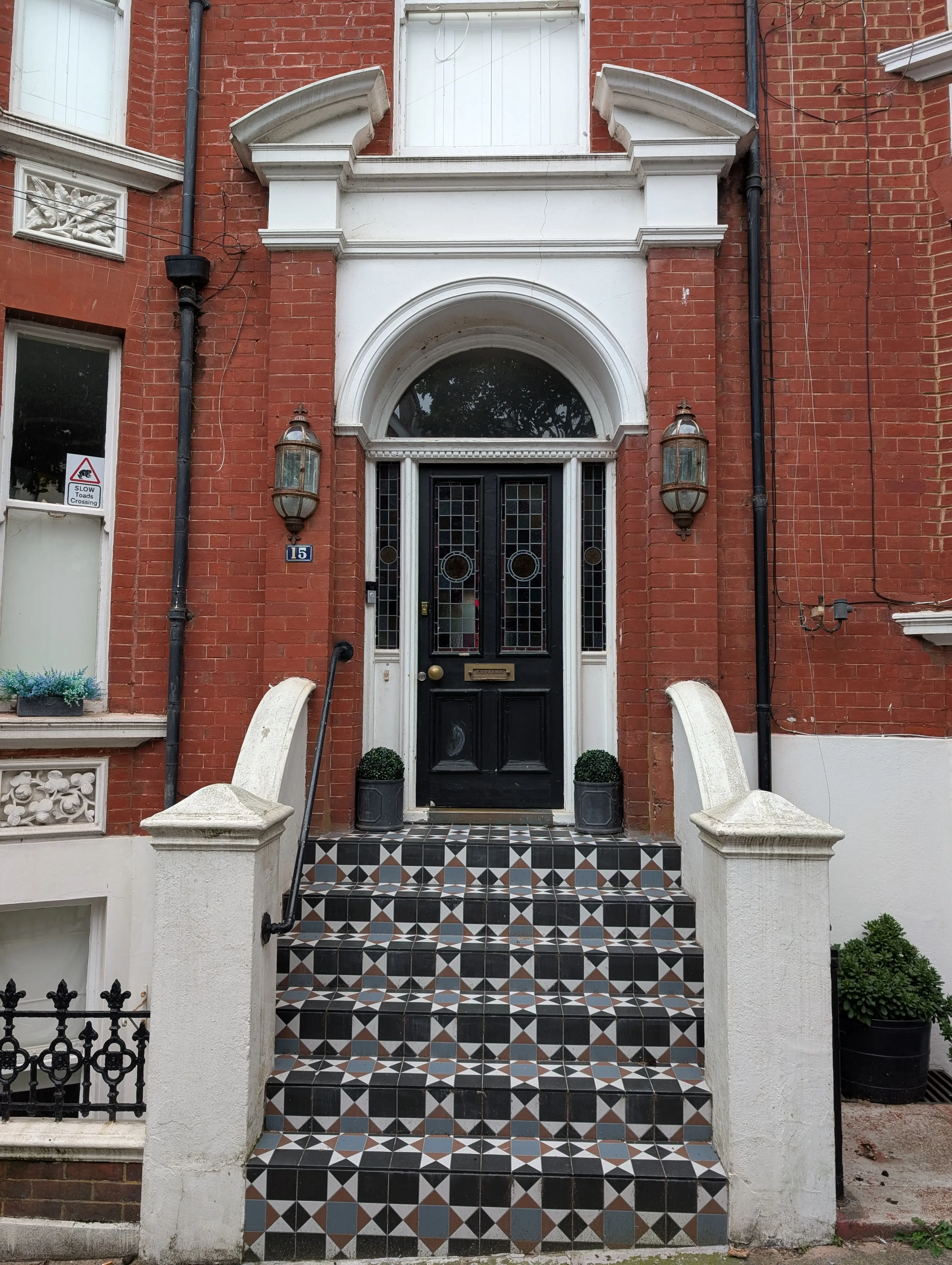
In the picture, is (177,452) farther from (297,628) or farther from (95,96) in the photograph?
(95,96)

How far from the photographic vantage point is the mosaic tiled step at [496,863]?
15.3ft

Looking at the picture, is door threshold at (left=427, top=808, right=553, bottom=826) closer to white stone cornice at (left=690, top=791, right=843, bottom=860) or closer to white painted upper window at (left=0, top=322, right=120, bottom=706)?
white stone cornice at (left=690, top=791, right=843, bottom=860)

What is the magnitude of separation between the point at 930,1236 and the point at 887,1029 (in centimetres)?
122

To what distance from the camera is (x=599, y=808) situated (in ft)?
17.1

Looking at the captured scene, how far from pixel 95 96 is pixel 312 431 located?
269 cm

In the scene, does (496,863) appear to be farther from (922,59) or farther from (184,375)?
(922,59)

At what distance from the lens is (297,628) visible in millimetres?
5262

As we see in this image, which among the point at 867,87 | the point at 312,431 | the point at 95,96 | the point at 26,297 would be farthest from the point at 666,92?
the point at 26,297

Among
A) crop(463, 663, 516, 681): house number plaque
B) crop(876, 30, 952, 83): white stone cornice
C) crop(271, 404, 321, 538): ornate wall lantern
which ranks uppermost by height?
crop(876, 30, 952, 83): white stone cornice

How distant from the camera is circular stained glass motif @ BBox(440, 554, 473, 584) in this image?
231 inches

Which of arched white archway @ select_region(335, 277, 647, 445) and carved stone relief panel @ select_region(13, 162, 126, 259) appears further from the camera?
arched white archway @ select_region(335, 277, 647, 445)

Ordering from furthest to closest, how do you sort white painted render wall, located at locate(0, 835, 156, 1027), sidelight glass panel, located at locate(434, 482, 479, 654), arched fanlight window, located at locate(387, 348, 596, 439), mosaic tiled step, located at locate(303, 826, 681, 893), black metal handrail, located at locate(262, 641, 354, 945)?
1. arched fanlight window, located at locate(387, 348, 596, 439)
2. sidelight glass panel, located at locate(434, 482, 479, 654)
3. white painted render wall, located at locate(0, 835, 156, 1027)
4. mosaic tiled step, located at locate(303, 826, 681, 893)
5. black metal handrail, located at locate(262, 641, 354, 945)

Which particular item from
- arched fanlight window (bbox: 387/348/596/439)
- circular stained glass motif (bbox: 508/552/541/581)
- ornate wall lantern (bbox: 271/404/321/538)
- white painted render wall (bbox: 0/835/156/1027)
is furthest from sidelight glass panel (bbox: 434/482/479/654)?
white painted render wall (bbox: 0/835/156/1027)

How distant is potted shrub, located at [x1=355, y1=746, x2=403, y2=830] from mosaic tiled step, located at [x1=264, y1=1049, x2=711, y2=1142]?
1.68m
